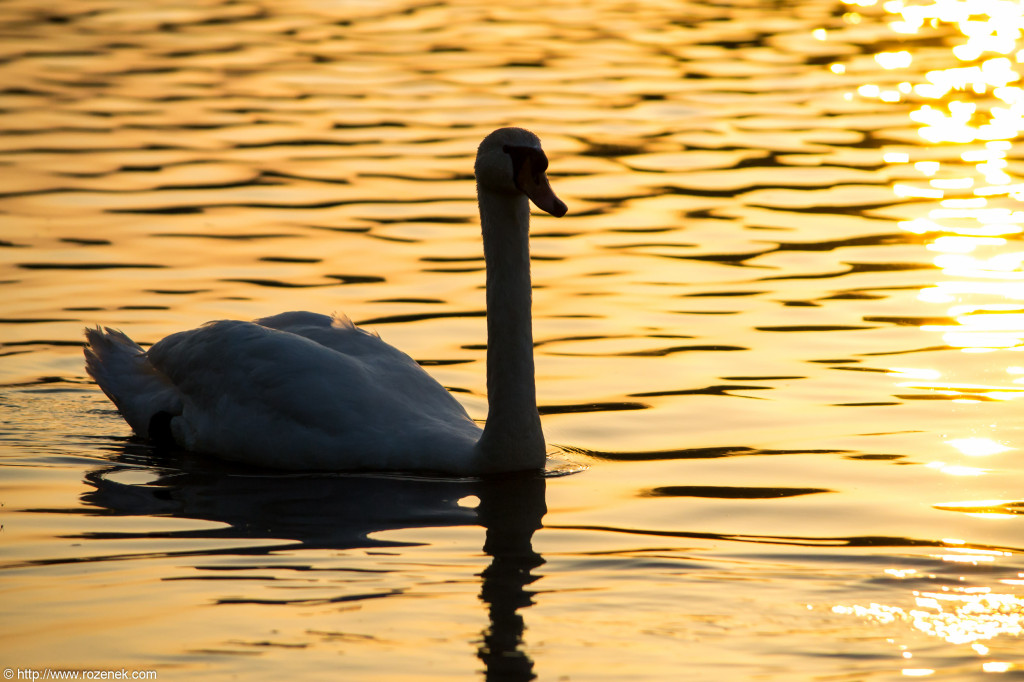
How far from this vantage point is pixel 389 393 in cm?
845

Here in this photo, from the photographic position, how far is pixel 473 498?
313 inches

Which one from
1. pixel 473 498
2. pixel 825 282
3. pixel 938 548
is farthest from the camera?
pixel 825 282

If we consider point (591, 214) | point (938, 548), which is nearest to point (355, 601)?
point (938, 548)

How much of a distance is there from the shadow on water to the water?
3 centimetres

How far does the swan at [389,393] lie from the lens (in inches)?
322

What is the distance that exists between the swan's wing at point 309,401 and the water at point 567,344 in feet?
0.60

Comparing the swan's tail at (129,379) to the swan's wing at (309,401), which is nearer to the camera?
the swan's wing at (309,401)

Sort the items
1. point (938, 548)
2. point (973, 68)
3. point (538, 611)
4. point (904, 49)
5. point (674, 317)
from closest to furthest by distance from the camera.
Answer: point (538, 611) < point (938, 548) < point (674, 317) < point (973, 68) < point (904, 49)

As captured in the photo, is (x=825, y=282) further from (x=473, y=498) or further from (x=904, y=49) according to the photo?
(x=904, y=49)

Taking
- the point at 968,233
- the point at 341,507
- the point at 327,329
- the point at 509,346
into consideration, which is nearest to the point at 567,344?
the point at 327,329

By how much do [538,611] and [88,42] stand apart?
61.6ft

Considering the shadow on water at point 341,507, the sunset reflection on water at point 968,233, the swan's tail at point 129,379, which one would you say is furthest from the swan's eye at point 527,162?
the sunset reflection on water at point 968,233

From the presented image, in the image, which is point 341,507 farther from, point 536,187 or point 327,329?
point 536,187

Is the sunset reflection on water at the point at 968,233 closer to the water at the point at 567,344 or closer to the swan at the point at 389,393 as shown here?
the water at the point at 567,344
